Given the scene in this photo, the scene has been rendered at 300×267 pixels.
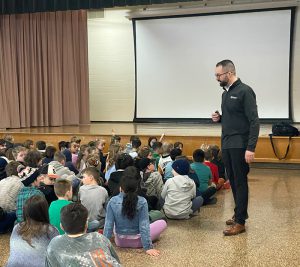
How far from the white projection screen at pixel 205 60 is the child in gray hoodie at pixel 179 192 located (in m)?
7.10

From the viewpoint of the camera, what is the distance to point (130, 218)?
3.64 meters

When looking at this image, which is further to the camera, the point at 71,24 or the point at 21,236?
the point at 71,24

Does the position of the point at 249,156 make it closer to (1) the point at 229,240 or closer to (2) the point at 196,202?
(1) the point at 229,240

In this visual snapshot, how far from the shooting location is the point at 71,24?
39.7ft

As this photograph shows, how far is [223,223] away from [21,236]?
2.41 meters

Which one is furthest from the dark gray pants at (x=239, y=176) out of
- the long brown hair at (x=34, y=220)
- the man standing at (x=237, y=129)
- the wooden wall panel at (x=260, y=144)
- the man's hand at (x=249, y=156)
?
the wooden wall panel at (x=260, y=144)

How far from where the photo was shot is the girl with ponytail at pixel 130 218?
3.58 meters

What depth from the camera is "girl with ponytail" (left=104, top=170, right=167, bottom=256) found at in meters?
3.58

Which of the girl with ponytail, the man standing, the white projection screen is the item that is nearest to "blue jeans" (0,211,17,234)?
the girl with ponytail

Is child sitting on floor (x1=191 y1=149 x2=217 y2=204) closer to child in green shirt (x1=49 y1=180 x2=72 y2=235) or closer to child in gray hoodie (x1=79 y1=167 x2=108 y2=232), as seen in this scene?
child in gray hoodie (x1=79 y1=167 x2=108 y2=232)

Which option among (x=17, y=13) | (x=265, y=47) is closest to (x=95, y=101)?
(x=17, y=13)

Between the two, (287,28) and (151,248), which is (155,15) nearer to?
(287,28)

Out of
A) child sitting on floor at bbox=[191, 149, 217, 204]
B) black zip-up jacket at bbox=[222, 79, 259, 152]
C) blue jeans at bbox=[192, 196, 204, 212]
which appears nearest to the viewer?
black zip-up jacket at bbox=[222, 79, 259, 152]

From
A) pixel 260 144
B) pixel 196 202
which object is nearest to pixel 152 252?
pixel 196 202
